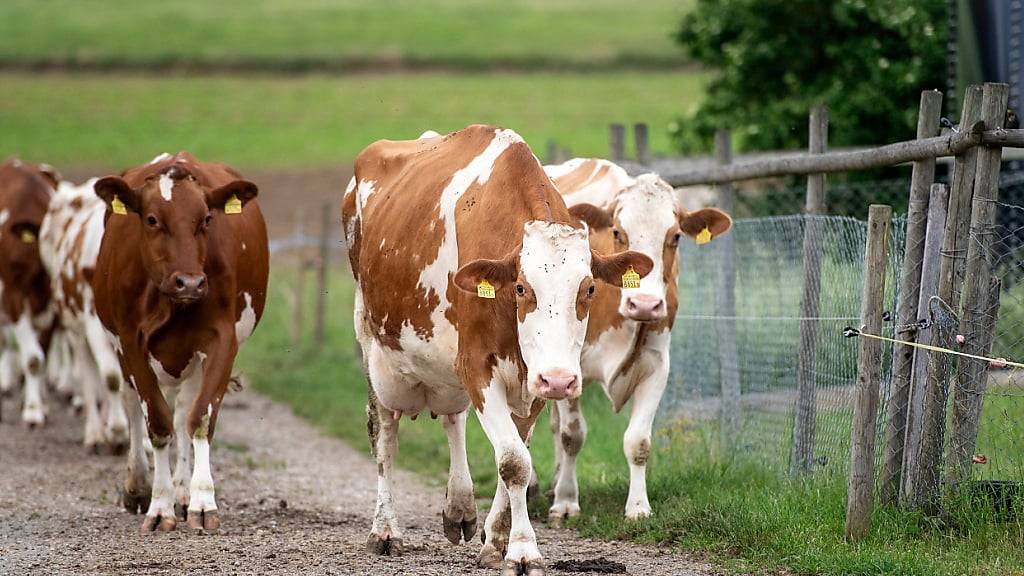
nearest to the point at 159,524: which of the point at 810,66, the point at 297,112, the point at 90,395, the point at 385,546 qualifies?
→ the point at 385,546

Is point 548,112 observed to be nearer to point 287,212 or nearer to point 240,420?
point 287,212

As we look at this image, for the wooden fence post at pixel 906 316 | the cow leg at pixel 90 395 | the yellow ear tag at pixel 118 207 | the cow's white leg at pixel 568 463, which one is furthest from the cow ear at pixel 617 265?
the cow leg at pixel 90 395

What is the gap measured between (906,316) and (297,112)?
45.5 metres

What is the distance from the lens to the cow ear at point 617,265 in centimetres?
727

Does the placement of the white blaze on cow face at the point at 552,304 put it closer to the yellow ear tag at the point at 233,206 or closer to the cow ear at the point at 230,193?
the cow ear at the point at 230,193

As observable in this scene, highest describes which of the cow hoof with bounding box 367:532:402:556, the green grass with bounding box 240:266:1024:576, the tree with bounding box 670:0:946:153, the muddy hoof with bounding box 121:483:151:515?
the tree with bounding box 670:0:946:153

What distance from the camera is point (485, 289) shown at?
6926mm

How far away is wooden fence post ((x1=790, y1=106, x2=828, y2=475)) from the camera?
896 cm

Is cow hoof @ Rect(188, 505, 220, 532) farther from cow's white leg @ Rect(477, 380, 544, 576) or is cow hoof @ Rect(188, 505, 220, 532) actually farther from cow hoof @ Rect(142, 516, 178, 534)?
cow's white leg @ Rect(477, 380, 544, 576)

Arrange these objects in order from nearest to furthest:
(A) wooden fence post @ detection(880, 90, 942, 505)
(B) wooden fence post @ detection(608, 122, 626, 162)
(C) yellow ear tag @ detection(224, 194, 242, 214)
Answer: (A) wooden fence post @ detection(880, 90, 942, 505) < (C) yellow ear tag @ detection(224, 194, 242, 214) < (B) wooden fence post @ detection(608, 122, 626, 162)

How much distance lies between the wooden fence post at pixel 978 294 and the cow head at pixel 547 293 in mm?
1978

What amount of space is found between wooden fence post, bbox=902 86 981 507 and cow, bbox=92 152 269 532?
13.5 feet

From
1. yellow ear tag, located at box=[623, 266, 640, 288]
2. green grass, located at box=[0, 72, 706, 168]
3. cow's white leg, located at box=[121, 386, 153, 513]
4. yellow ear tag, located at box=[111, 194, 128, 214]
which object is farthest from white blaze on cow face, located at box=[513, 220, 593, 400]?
green grass, located at box=[0, 72, 706, 168]

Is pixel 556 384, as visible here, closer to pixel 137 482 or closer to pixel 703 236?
pixel 703 236
